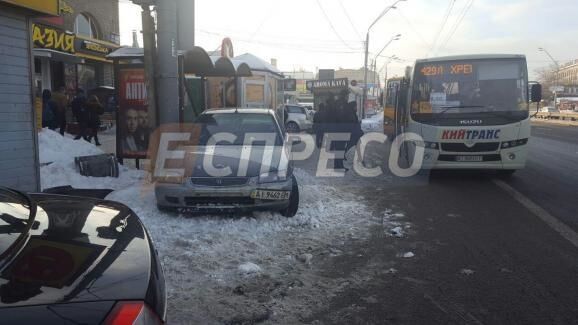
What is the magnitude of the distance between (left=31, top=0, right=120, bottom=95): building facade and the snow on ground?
10232 millimetres

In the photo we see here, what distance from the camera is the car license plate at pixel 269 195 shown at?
6184 mm

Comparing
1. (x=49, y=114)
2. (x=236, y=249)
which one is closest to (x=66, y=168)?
→ (x=236, y=249)

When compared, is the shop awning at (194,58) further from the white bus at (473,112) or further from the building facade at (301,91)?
the building facade at (301,91)

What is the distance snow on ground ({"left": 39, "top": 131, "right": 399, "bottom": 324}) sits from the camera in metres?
3.92

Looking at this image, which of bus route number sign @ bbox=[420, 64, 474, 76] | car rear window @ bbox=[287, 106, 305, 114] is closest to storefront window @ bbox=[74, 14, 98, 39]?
car rear window @ bbox=[287, 106, 305, 114]

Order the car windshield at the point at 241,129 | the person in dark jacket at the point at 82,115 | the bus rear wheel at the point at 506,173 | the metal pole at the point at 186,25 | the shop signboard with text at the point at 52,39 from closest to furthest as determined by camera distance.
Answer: the car windshield at the point at 241,129 → the bus rear wheel at the point at 506,173 → the metal pole at the point at 186,25 → the person in dark jacket at the point at 82,115 → the shop signboard with text at the point at 52,39

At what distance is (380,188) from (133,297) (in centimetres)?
788

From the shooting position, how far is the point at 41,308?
169 centimetres

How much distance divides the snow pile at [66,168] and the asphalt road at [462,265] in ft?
15.0

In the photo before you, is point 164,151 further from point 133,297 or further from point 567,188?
point 567,188

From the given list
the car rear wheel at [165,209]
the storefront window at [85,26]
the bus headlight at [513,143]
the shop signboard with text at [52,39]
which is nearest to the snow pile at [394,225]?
the car rear wheel at [165,209]

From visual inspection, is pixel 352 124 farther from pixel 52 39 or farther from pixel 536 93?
pixel 52 39

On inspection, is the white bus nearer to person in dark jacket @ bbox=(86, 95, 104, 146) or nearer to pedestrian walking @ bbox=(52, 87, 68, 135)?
person in dark jacket @ bbox=(86, 95, 104, 146)

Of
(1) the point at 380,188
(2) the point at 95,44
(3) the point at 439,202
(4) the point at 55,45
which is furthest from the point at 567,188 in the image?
(2) the point at 95,44
